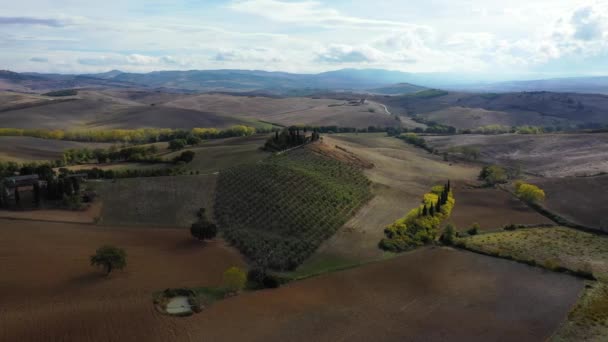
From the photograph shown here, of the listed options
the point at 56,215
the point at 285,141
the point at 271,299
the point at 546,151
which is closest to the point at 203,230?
the point at 271,299

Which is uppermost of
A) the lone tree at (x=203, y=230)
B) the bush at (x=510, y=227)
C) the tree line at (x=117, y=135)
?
the tree line at (x=117, y=135)

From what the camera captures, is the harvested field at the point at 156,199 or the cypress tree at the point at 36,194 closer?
the cypress tree at the point at 36,194

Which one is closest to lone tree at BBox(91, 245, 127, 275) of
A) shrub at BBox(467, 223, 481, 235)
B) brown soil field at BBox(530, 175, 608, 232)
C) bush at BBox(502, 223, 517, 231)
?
shrub at BBox(467, 223, 481, 235)

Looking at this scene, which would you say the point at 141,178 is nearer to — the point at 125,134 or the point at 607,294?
the point at 607,294

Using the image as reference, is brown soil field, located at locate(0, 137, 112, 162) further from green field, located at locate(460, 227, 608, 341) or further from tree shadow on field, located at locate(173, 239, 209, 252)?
green field, located at locate(460, 227, 608, 341)

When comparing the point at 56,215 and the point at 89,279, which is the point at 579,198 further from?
the point at 56,215

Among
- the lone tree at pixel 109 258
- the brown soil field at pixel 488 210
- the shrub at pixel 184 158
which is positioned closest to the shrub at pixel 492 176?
the brown soil field at pixel 488 210

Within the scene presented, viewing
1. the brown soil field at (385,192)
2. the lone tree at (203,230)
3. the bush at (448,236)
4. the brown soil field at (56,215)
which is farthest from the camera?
the bush at (448,236)

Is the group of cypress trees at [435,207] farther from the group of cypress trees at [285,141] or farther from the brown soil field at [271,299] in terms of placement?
the group of cypress trees at [285,141]

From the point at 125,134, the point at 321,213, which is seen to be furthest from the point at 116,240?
the point at 125,134
